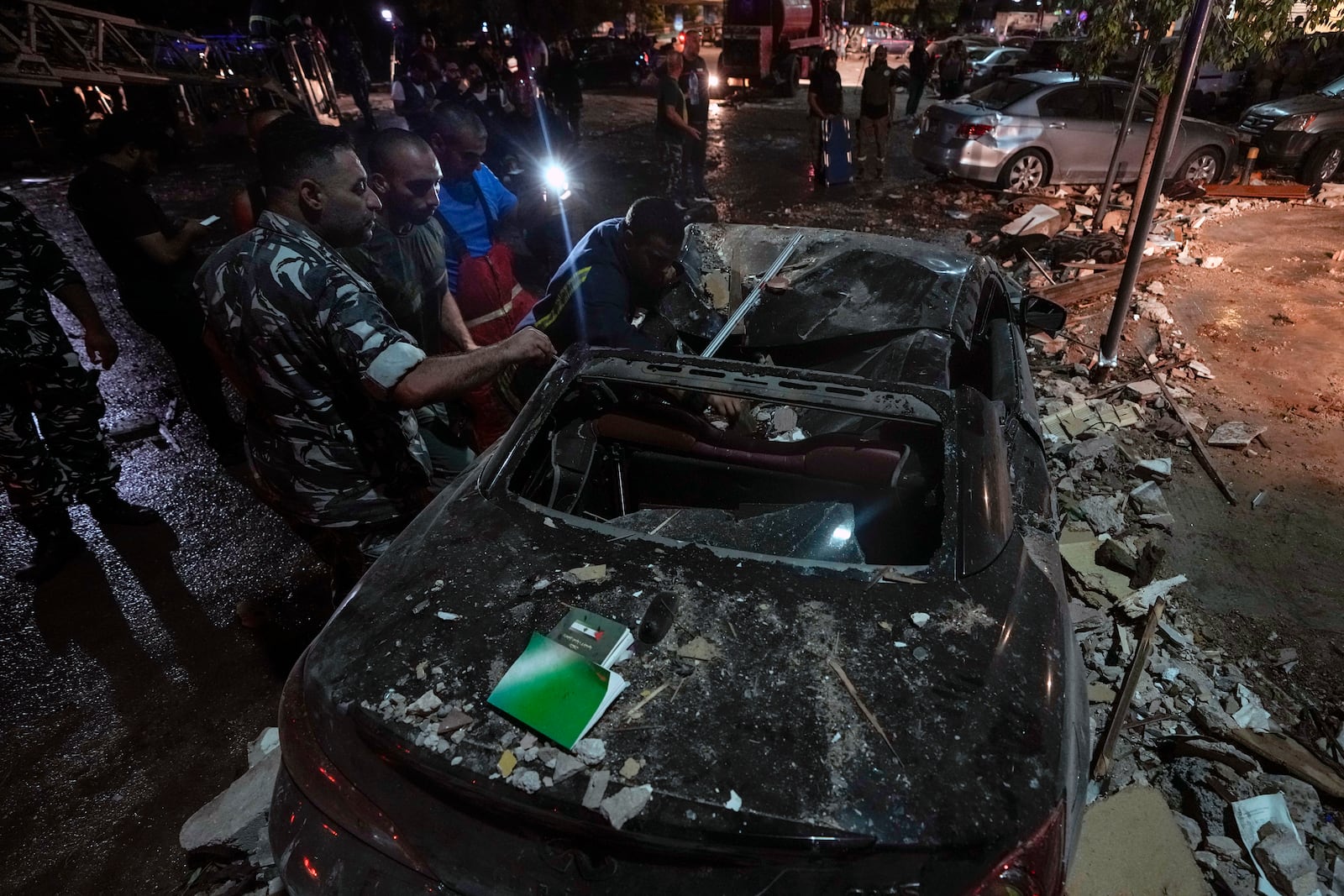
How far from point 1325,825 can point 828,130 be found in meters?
9.45

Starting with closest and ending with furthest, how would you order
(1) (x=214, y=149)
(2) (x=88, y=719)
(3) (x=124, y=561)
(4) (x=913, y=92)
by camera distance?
(2) (x=88, y=719) → (3) (x=124, y=561) → (1) (x=214, y=149) → (4) (x=913, y=92)

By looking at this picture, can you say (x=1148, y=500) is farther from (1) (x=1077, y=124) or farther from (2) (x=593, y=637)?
(1) (x=1077, y=124)

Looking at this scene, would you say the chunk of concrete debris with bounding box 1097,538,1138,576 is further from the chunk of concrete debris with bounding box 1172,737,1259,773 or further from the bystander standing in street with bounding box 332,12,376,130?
the bystander standing in street with bounding box 332,12,376,130

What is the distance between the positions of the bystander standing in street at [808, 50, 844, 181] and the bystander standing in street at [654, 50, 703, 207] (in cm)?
203

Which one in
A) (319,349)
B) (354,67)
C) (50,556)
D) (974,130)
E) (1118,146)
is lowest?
(50,556)

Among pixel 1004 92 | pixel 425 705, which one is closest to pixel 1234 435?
pixel 425 705

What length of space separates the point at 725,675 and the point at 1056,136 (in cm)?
986

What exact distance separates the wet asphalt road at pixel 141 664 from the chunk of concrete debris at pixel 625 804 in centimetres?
193

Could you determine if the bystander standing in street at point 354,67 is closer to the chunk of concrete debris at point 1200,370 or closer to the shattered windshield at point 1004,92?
the shattered windshield at point 1004,92

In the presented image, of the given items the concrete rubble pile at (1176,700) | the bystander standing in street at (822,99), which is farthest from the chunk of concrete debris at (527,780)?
the bystander standing in street at (822,99)

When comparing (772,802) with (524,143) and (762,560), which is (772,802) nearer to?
(762,560)

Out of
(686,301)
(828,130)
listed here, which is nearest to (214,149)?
(828,130)

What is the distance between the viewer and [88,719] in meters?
2.70

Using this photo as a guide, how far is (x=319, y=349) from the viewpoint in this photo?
203 centimetres
